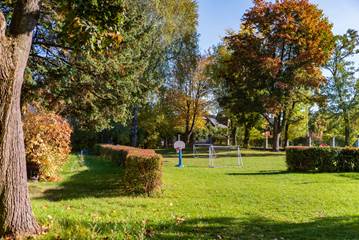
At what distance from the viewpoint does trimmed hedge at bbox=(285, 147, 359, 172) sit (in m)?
11.0

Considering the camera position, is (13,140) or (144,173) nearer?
(13,140)

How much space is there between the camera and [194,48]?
2508 cm

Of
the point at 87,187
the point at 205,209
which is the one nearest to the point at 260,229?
the point at 205,209

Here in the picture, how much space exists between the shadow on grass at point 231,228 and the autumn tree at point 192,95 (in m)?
22.3

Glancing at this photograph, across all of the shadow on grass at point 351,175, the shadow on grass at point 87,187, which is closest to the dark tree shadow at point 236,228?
the shadow on grass at point 87,187

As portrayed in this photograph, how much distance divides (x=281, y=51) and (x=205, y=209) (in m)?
21.6

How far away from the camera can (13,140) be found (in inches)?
128

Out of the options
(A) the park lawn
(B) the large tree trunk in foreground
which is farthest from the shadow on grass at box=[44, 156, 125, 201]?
(B) the large tree trunk in foreground

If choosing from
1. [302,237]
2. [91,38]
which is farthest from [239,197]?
[91,38]

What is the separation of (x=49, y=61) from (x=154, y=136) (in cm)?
2346

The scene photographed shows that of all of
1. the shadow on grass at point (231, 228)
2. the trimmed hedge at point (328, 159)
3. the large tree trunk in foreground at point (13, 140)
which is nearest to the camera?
the large tree trunk in foreground at point (13, 140)

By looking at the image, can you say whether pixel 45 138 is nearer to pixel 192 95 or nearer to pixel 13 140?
pixel 13 140

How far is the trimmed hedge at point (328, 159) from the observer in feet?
36.0

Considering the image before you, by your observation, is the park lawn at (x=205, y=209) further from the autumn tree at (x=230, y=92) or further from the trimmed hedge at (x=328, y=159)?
the autumn tree at (x=230, y=92)
